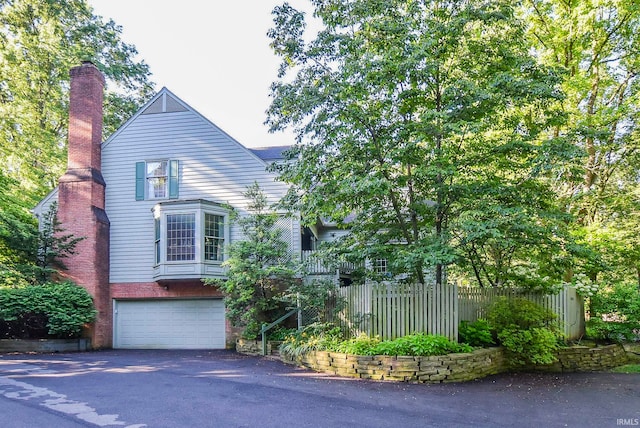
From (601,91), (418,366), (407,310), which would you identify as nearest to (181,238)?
(407,310)

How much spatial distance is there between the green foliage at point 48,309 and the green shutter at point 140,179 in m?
3.51

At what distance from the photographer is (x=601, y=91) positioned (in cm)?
1566

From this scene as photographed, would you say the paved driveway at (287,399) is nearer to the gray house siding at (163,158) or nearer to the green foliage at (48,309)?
the green foliage at (48,309)

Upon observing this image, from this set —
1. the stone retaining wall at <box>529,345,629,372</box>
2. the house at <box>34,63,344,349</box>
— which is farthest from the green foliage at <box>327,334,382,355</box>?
the house at <box>34,63,344,349</box>

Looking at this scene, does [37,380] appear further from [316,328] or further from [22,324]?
[22,324]

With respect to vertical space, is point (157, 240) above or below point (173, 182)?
below

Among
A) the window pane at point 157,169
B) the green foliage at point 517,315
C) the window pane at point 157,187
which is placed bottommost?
A: the green foliage at point 517,315

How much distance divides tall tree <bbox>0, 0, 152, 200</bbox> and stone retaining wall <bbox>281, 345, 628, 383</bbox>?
16.9 m

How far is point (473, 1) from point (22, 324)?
15.5 metres

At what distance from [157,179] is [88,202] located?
2.31 meters

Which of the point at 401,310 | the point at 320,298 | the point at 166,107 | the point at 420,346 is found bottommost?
the point at 420,346

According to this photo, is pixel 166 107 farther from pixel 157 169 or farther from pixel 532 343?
pixel 532 343

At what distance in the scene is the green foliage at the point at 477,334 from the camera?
32.3 feet

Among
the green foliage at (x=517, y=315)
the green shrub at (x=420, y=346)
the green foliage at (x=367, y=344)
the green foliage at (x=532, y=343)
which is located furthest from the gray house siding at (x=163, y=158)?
the green foliage at (x=532, y=343)
